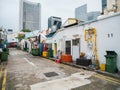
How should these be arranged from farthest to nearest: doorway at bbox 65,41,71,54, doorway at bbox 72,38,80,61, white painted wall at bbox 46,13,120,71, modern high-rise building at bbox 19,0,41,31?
modern high-rise building at bbox 19,0,41,31, doorway at bbox 65,41,71,54, doorway at bbox 72,38,80,61, white painted wall at bbox 46,13,120,71

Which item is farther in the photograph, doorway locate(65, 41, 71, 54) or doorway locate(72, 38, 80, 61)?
doorway locate(65, 41, 71, 54)

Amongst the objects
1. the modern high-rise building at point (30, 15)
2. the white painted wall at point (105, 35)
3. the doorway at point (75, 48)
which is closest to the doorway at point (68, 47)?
the doorway at point (75, 48)

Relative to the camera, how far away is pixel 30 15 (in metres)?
101

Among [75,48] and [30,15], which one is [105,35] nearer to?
[75,48]

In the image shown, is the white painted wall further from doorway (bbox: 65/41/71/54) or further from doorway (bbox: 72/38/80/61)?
doorway (bbox: 65/41/71/54)

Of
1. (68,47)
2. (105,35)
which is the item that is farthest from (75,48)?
(105,35)

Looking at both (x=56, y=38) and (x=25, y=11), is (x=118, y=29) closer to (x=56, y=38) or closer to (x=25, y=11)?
(x=56, y=38)

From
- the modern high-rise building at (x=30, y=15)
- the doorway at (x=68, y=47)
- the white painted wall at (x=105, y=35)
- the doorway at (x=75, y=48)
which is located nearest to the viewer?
the white painted wall at (x=105, y=35)

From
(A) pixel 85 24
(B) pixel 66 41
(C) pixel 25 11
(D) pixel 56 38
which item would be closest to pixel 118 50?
(A) pixel 85 24

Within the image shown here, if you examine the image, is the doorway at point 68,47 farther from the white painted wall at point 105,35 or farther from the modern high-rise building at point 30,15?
the modern high-rise building at point 30,15

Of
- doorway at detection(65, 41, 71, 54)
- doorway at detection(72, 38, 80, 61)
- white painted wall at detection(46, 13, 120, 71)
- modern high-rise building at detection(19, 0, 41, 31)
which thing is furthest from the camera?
modern high-rise building at detection(19, 0, 41, 31)

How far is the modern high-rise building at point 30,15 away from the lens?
93.5 metres

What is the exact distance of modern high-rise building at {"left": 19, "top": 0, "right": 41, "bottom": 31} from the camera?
9350cm

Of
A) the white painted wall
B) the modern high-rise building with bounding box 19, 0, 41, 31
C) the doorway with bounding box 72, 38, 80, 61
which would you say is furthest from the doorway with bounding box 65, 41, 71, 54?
the modern high-rise building with bounding box 19, 0, 41, 31
